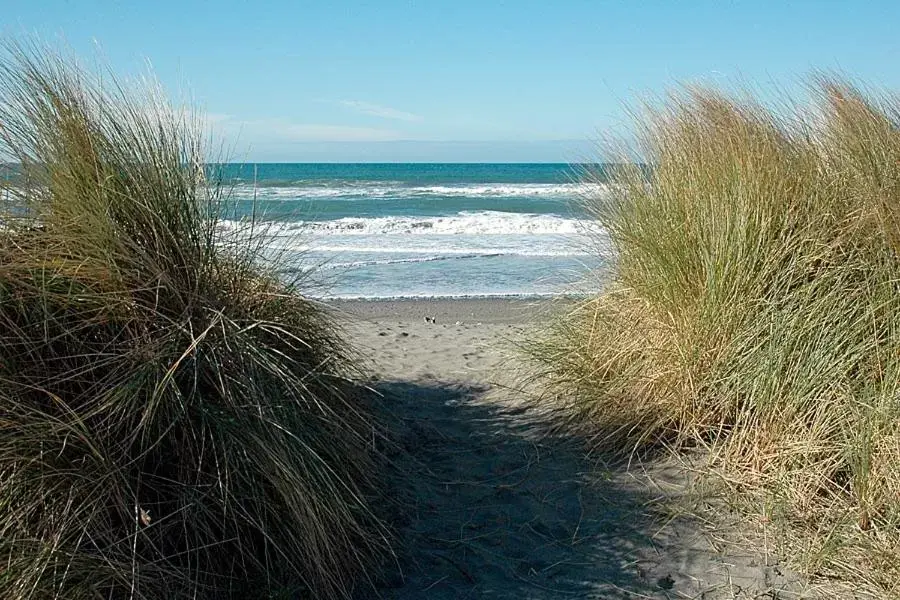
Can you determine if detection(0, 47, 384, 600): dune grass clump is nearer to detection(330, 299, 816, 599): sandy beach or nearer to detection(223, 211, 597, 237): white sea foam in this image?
detection(330, 299, 816, 599): sandy beach

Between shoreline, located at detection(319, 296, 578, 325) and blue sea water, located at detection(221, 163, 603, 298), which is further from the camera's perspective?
shoreline, located at detection(319, 296, 578, 325)

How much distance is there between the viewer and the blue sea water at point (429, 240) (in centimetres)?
537

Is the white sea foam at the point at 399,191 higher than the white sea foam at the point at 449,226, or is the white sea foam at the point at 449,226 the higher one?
the white sea foam at the point at 399,191

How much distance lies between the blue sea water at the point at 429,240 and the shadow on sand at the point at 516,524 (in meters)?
1.10

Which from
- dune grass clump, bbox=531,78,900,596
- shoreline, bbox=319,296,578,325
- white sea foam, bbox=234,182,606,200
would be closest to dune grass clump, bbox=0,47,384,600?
dune grass clump, bbox=531,78,900,596

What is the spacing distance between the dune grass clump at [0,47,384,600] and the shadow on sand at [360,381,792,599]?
0.33 metres

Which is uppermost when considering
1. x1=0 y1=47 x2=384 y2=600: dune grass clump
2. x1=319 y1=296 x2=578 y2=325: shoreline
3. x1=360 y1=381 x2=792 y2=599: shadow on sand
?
x1=0 y1=47 x2=384 y2=600: dune grass clump

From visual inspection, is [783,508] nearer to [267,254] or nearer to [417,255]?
[267,254]

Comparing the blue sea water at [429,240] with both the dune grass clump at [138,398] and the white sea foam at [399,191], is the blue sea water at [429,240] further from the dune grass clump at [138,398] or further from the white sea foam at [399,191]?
the dune grass clump at [138,398]

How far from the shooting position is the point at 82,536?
2549 millimetres

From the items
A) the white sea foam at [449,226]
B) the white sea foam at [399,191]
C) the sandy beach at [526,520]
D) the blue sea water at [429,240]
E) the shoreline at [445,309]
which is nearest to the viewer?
the sandy beach at [526,520]

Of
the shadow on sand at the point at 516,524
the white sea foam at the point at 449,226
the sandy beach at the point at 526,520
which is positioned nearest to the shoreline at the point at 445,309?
the sandy beach at the point at 526,520

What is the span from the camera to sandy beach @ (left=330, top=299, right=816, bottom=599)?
3217 mm

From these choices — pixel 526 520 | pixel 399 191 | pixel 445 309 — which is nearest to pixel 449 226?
pixel 445 309
